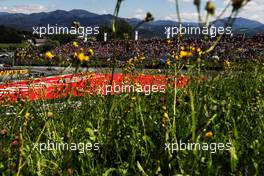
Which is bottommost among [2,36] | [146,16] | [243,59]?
[2,36]

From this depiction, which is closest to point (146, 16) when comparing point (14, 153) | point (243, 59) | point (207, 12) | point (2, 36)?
point (207, 12)

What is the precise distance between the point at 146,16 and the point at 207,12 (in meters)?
0.57

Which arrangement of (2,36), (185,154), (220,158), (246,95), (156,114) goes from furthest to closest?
(2,36), (246,95), (156,114), (220,158), (185,154)

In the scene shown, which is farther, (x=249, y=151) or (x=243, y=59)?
(x=243, y=59)

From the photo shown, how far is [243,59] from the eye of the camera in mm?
10320

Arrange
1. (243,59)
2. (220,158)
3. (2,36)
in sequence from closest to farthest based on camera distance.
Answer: (220,158), (243,59), (2,36)

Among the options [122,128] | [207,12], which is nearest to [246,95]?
[122,128]

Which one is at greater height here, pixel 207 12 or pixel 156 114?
pixel 207 12

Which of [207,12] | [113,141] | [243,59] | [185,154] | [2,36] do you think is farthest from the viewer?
[2,36]

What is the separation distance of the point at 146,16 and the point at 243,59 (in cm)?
845

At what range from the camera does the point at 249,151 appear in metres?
3.01

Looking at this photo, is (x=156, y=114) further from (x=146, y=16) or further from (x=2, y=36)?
(x=2, y=36)

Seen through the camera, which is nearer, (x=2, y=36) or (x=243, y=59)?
(x=243, y=59)

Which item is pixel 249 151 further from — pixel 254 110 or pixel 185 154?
pixel 254 110
